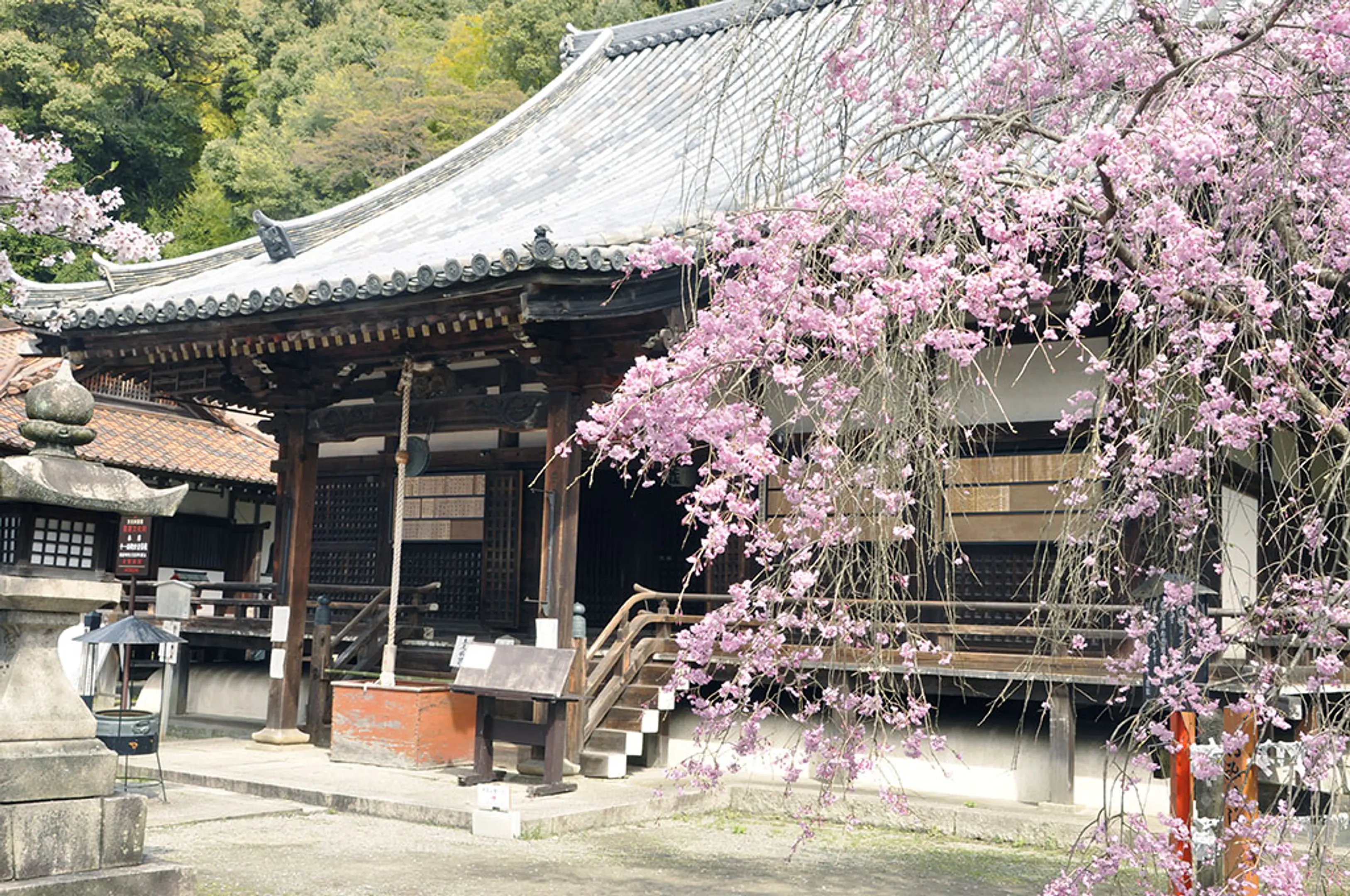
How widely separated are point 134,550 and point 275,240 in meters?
8.20

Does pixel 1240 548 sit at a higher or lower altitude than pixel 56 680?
higher

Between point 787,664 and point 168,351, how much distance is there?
8378 mm

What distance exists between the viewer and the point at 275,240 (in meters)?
13.4

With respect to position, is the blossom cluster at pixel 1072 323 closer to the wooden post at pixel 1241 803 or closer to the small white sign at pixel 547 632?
the wooden post at pixel 1241 803

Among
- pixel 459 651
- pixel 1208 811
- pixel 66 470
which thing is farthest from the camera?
pixel 459 651

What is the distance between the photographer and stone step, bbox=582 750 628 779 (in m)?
9.73

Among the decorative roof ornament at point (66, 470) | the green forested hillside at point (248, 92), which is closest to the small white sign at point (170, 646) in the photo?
the decorative roof ornament at point (66, 470)

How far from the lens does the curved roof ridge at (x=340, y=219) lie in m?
13.8

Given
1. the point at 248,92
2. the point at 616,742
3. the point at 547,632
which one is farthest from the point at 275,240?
the point at 248,92

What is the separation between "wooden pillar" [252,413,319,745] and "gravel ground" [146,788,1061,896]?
2.46m

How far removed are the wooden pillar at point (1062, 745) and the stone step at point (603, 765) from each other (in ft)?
10.6

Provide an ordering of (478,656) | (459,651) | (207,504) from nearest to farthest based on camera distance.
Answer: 1. (478,656)
2. (459,651)
3. (207,504)

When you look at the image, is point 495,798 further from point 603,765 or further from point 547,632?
point 547,632

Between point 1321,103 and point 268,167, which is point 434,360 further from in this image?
point 268,167
